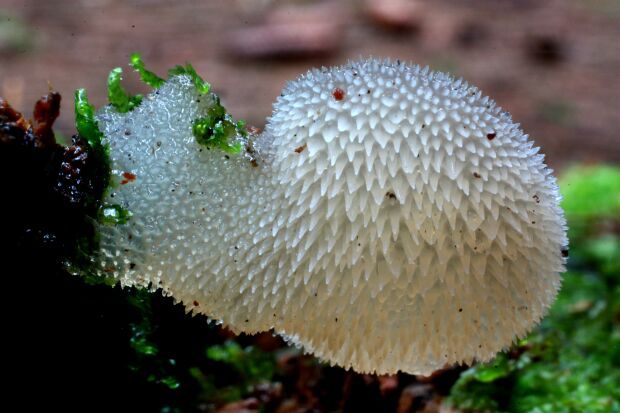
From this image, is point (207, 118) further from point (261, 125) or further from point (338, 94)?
point (261, 125)

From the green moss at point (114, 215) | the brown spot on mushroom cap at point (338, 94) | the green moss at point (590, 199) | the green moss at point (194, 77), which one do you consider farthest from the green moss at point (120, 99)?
the green moss at point (590, 199)

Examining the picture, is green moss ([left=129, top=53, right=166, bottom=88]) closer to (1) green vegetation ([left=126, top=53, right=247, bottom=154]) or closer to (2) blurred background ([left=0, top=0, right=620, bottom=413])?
(1) green vegetation ([left=126, top=53, right=247, bottom=154])

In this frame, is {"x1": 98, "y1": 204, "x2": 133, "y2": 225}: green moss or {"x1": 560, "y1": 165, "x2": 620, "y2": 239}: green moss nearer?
{"x1": 98, "y1": 204, "x2": 133, "y2": 225}: green moss

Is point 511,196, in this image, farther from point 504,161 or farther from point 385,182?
point 385,182

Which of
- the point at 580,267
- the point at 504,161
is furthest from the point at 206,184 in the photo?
the point at 580,267

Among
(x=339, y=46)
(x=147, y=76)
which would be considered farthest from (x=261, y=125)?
(x=147, y=76)

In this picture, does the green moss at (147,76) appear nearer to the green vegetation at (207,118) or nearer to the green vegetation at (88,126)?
the green vegetation at (207,118)

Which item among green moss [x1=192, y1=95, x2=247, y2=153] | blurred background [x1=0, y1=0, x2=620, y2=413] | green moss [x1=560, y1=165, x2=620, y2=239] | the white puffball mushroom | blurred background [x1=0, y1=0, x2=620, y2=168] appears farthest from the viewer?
blurred background [x1=0, y1=0, x2=620, y2=168]

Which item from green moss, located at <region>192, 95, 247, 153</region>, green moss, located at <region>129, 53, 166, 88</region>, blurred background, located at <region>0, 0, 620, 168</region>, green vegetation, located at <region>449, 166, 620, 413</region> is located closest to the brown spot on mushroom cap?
green moss, located at <region>192, 95, 247, 153</region>
